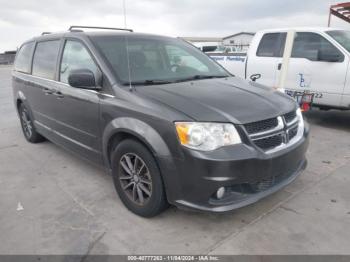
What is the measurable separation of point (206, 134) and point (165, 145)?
351mm

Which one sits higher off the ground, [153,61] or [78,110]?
[153,61]

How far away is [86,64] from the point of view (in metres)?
3.47

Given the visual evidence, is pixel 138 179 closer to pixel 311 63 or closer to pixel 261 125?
pixel 261 125

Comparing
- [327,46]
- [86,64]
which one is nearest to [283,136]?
[86,64]

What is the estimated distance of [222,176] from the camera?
2482mm

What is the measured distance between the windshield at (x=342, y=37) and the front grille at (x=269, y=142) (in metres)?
3.93

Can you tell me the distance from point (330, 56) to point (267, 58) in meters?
1.36

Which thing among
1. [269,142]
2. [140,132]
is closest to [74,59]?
[140,132]

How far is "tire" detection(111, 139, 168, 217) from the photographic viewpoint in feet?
9.07

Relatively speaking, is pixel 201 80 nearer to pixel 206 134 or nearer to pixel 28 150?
pixel 206 134

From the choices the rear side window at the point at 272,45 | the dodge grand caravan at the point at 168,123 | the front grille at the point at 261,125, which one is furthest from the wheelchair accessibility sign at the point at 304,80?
the front grille at the point at 261,125

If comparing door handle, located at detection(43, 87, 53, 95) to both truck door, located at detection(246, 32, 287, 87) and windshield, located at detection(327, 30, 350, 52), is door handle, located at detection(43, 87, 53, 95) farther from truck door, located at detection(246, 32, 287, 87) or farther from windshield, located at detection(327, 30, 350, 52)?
windshield, located at detection(327, 30, 350, 52)

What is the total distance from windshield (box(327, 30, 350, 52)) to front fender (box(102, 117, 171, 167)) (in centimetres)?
470

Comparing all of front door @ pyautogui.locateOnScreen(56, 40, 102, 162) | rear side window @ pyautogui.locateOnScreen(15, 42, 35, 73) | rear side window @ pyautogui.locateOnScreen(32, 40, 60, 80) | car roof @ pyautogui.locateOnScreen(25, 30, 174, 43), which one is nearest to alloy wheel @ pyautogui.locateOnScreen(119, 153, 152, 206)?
front door @ pyautogui.locateOnScreen(56, 40, 102, 162)
